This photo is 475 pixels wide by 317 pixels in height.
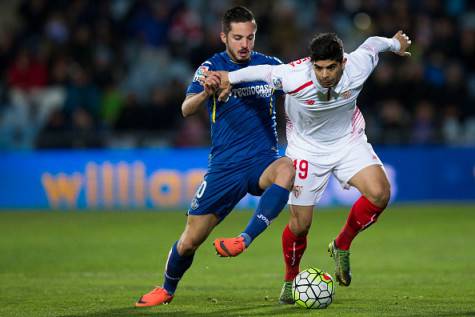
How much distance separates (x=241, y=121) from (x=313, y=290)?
1.51m

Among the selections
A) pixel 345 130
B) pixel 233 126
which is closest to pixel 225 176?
pixel 233 126

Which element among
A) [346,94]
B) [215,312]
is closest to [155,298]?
[215,312]

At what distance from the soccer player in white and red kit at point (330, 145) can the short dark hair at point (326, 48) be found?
0.22 meters

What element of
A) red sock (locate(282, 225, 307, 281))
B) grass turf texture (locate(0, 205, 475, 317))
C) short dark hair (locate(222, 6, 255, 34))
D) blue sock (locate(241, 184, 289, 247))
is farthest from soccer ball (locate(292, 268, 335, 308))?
short dark hair (locate(222, 6, 255, 34))

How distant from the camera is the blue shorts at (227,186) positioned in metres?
7.90

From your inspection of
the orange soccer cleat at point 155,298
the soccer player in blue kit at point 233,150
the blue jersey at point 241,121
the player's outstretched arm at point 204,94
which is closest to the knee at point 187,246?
the soccer player in blue kit at point 233,150

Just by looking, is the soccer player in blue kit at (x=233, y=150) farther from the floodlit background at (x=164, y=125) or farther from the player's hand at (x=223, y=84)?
the floodlit background at (x=164, y=125)

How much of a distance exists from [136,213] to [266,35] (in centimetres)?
492

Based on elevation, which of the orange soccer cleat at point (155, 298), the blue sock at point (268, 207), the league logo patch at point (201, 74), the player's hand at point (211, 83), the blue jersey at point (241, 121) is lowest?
A: the orange soccer cleat at point (155, 298)

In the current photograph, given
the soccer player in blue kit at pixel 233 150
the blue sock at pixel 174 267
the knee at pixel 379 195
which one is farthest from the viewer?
the blue sock at pixel 174 267

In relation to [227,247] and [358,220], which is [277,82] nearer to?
[358,220]

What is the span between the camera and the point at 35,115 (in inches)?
743

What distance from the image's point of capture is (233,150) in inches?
315

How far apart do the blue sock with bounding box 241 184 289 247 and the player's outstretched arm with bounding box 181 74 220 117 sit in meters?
0.88
